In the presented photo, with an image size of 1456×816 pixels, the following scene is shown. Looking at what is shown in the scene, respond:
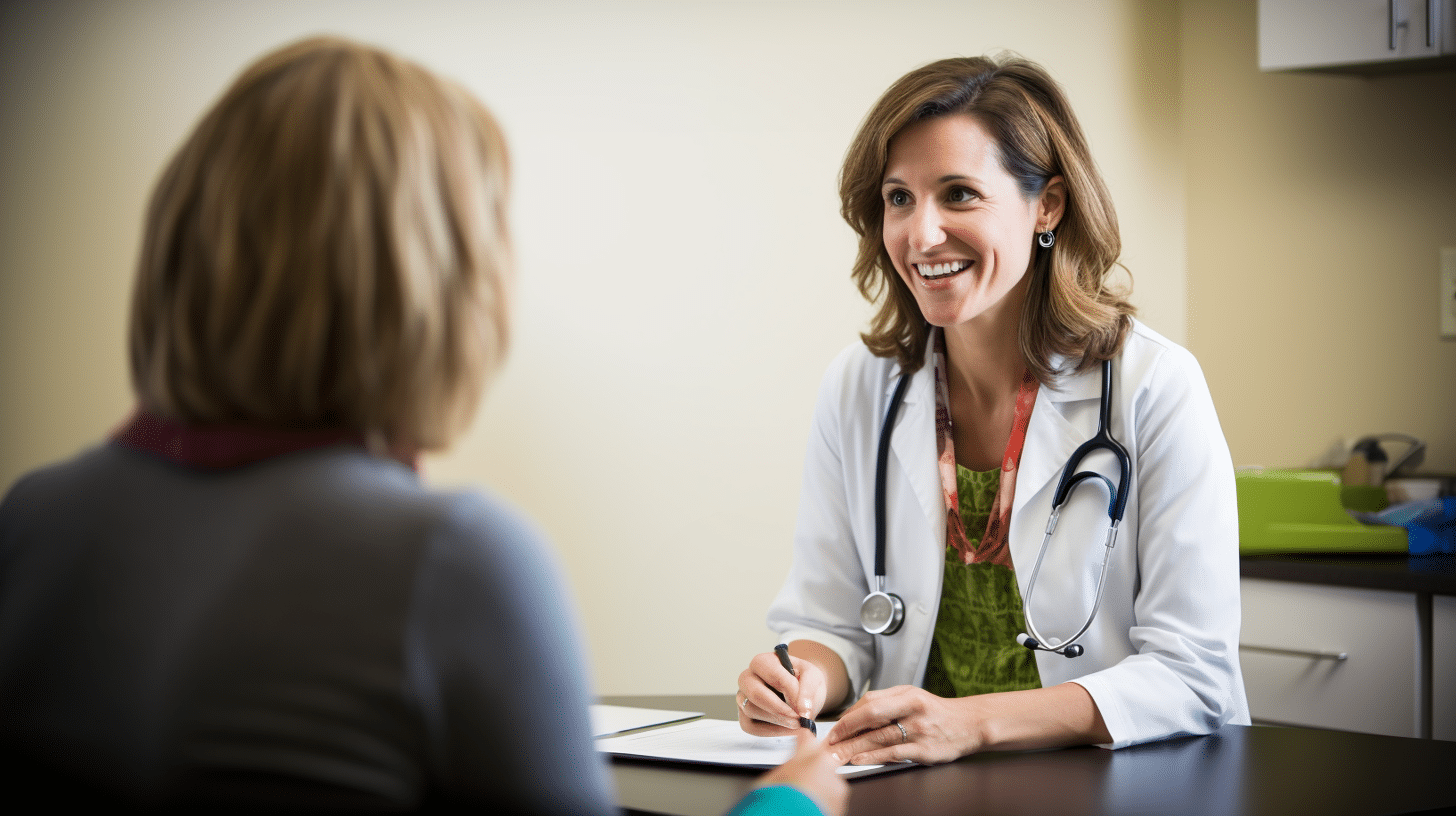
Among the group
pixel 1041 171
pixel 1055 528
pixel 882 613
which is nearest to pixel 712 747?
pixel 882 613

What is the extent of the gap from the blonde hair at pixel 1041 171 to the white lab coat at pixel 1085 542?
0.05 metres

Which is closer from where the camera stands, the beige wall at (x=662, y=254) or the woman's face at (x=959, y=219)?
the woman's face at (x=959, y=219)

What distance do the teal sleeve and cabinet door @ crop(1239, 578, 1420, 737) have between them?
1.61 metres

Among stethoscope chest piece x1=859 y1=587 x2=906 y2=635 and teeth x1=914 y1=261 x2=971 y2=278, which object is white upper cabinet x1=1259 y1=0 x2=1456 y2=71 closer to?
teeth x1=914 y1=261 x2=971 y2=278

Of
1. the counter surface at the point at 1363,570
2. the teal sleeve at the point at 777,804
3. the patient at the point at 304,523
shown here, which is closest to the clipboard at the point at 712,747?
the teal sleeve at the point at 777,804

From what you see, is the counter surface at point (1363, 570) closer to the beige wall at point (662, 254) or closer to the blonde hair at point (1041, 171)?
the beige wall at point (662, 254)

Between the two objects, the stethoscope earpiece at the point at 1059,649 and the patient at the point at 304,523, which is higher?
the patient at the point at 304,523

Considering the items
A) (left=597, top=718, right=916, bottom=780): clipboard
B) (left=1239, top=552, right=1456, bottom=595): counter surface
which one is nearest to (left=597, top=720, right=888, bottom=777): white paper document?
(left=597, top=718, right=916, bottom=780): clipboard

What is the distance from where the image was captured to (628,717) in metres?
1.46

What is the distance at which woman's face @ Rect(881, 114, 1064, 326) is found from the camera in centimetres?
163

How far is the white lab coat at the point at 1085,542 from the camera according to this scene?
4.62 feet

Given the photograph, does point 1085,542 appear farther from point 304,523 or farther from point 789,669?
point 304,523

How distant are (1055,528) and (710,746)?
54cm

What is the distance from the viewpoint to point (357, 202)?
66cm
